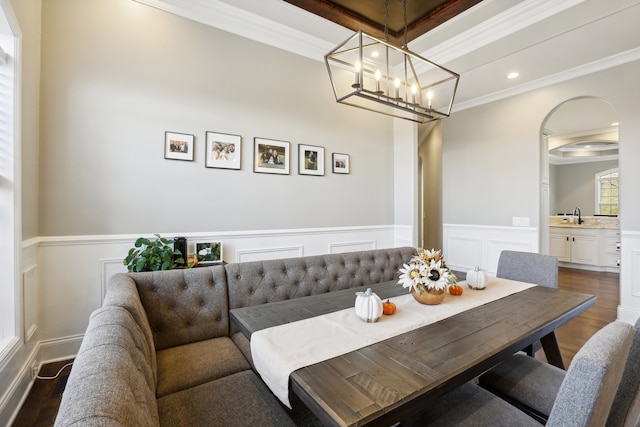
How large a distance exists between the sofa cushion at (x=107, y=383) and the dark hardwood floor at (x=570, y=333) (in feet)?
4.70

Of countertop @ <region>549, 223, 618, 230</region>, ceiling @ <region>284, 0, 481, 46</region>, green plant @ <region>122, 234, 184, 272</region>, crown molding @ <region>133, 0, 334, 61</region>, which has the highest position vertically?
crown molding @ <region>133, 0, 334, 61</region>

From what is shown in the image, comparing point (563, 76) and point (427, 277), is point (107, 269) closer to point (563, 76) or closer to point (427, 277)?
point (427, 277)

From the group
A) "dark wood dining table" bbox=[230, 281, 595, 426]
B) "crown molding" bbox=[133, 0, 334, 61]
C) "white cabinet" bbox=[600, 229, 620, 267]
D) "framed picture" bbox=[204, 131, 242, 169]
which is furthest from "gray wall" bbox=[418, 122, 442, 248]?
"dark wood dining table" bbox=[230, 281, 595, 426]

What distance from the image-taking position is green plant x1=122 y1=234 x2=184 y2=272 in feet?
7.75

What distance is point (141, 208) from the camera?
268 centimetres

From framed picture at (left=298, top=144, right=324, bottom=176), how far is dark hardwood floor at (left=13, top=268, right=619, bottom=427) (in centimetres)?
282

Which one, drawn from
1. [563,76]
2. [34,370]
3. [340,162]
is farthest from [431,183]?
[34,370]

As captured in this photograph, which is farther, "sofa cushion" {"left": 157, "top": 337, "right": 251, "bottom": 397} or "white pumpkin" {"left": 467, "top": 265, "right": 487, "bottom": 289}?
"white pumpkin" {"left": 467, "top": 265, "right": 487, "bottom": 289}

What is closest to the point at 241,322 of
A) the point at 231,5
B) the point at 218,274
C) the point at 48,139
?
the point at 218,274

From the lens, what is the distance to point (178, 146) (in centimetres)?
282

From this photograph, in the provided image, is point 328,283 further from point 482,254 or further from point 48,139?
point 482,254

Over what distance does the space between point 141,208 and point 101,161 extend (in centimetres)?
50

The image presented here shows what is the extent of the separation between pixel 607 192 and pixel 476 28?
845 centimetres

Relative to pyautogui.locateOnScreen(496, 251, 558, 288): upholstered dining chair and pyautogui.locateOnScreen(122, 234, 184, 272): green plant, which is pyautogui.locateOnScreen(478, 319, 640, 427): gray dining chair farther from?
pyautogui.locateOnScreen(122, 234, 184, 272): green plant
